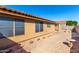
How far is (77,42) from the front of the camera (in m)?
6.96

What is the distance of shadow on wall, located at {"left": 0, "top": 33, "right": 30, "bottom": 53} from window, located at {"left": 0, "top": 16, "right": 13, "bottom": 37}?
0.14m

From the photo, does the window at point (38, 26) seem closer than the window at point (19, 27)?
No

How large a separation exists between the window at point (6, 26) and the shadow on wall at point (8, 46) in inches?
5.7

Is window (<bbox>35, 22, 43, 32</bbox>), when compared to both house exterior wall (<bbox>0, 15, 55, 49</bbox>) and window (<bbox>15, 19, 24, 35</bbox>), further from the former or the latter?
window (<bbox>15, 19, 24, 35</bbox>)

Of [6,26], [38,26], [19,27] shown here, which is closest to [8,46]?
[6,26]

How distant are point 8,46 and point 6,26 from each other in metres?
0.74

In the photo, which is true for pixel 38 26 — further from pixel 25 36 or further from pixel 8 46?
pixel 8 46

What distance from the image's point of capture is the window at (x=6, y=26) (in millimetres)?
4907

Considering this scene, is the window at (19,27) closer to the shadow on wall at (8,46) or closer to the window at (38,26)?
the shadow on wall at (8,46)

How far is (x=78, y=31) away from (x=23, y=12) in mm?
2819

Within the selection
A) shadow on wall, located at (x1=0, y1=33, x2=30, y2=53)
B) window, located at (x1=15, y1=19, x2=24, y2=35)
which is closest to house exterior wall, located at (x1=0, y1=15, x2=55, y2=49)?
shadow on wall, located at (x1=0, y1=33, x2=30, y2=53)

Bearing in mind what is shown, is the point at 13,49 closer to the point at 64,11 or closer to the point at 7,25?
the point at 7,25

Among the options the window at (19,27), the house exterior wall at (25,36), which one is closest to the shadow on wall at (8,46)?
the house exterior wall at (25,36)
